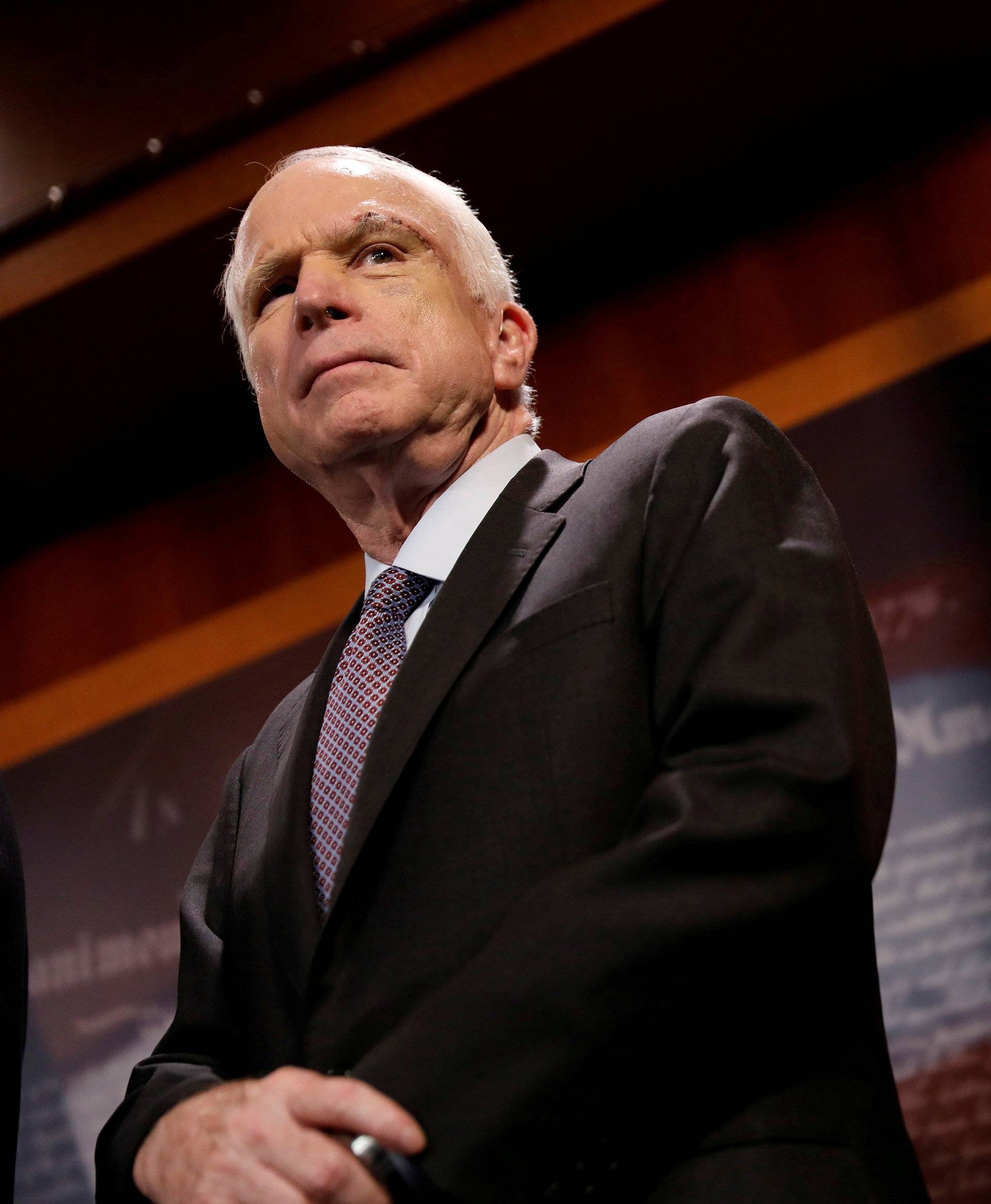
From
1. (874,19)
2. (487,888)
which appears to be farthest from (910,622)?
(487,888)

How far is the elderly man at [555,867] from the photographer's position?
29.7 inches

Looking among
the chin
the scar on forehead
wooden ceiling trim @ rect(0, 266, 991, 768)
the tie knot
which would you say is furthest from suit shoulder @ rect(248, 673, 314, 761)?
wooden ceiling trim @ rect(0, 266, 991, 768)

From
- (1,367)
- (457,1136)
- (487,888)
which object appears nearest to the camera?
(457,1136)

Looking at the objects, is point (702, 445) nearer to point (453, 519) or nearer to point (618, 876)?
point (453, 519)

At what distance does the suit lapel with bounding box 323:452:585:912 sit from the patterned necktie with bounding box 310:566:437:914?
0.06m

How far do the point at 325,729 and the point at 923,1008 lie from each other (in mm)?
1271

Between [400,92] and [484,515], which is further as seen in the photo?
[400,92]

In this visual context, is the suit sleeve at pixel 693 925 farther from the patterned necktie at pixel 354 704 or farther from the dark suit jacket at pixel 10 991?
the dark suit jacket at pixel 10 991

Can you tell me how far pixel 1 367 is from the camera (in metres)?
2.44

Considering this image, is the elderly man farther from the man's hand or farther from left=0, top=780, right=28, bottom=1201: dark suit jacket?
left=0, top=780, right=28, bottom=1201: dark suit jacket

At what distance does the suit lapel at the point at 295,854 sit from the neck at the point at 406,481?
0.61 feet

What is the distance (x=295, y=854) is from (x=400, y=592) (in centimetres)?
28

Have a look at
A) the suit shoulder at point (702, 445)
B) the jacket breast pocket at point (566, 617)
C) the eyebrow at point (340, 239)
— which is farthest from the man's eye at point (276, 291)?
the jacket breast pocket at point (566, 617)

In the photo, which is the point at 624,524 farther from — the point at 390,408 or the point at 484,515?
the point at 390,408
